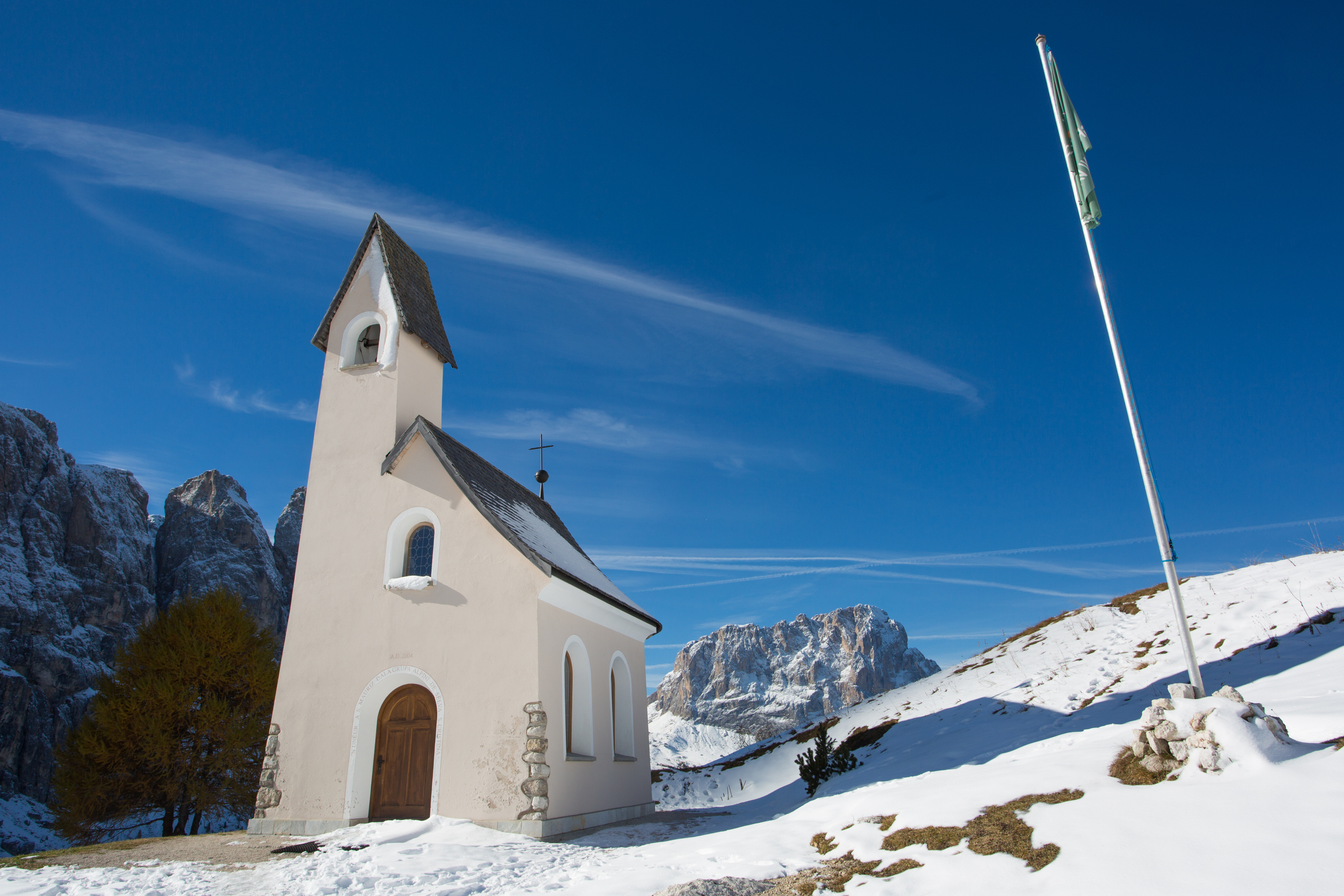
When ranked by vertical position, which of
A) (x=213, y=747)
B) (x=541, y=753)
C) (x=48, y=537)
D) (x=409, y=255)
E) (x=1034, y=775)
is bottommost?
(x=1034, y=775)

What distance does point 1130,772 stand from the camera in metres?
6.59

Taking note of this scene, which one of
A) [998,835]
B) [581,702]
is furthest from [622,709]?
[998,835]

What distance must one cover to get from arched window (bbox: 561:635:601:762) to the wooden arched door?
257 centimetres

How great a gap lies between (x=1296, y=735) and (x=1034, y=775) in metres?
2.25

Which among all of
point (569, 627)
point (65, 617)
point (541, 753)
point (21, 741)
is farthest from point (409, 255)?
point (65, 617)

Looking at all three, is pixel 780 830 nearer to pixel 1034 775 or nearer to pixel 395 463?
pixel 1034 775

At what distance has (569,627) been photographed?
553 inches

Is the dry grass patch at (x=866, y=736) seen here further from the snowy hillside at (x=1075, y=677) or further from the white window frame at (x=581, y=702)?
the white window frame at (x=581, y=702)

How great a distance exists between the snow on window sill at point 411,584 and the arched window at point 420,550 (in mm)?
655

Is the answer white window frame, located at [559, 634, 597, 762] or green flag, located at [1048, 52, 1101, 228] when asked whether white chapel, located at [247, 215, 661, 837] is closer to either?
white window frame, located at [559, 634, 597, 762]

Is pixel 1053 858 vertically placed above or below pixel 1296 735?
below

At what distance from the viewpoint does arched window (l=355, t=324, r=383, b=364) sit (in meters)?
16.2

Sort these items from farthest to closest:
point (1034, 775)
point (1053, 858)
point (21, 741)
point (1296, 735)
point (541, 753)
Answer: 1. point (21, 741)
2. point (541, 753)
3. point (1034, 775)
4. point (1296, 735)
5. point (1053, 858)

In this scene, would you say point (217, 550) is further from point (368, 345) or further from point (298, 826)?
point (298, 826)
